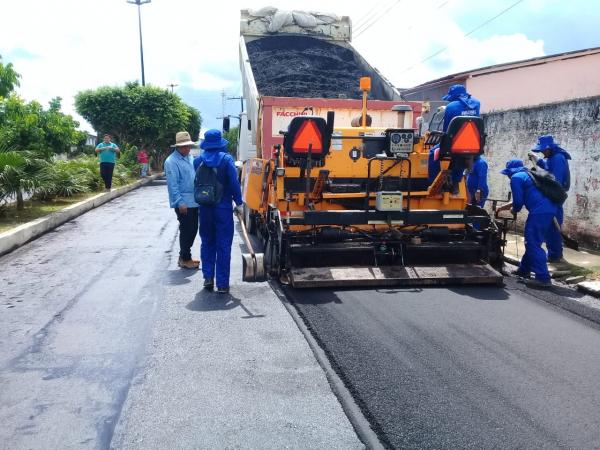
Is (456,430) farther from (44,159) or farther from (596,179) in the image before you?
(44,159)

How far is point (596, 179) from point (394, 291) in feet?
14.1

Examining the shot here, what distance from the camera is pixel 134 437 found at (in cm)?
291

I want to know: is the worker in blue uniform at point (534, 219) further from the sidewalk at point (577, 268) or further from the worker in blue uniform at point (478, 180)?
the worker in blue uniform at point (478, 180)

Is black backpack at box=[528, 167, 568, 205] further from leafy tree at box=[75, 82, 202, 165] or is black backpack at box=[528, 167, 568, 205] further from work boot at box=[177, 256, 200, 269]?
leafy tree at box=[75, 82, 202, 165]

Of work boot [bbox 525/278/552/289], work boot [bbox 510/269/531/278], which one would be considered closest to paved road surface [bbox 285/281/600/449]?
work boot [bbox 525/278/552/289]

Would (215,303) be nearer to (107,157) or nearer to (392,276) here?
(392,276)

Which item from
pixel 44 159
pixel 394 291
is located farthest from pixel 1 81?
pixel 394 291

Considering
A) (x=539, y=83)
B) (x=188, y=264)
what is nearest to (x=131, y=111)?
(x=539, y=83)

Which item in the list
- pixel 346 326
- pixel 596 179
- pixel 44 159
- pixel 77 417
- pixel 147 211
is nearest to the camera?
pixel 77 417

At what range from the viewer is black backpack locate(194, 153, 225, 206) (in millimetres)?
5613

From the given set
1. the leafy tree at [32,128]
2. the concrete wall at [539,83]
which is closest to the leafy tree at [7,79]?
the leafy tree at [32,128]

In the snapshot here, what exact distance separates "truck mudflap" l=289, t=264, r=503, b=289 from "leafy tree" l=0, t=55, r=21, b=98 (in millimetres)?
7212

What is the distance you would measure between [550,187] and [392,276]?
6.86 ft

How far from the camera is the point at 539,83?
18906mm
